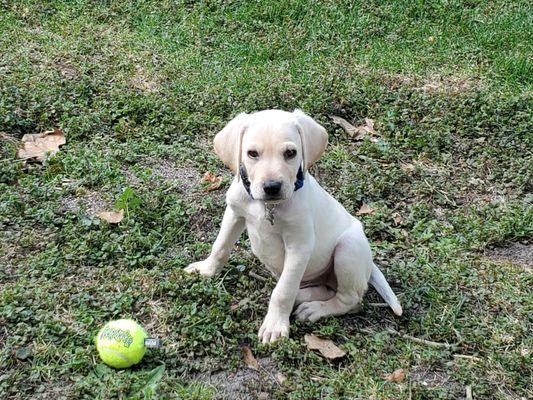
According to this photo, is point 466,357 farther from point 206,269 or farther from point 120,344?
point 120,344

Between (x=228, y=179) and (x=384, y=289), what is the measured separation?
170 centimetres

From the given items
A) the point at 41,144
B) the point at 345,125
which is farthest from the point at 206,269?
the point at 345,125

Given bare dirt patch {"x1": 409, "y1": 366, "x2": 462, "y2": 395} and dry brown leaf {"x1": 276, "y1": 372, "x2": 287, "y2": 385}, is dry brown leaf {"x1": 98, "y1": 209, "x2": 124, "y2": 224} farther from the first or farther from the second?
bare dirt patch {"x1": 409, "y1": 366, "x2": 462, "y2": 395}

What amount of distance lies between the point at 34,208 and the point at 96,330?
1.37 meters

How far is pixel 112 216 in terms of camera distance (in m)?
5.27

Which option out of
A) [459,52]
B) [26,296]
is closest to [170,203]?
[26,296]

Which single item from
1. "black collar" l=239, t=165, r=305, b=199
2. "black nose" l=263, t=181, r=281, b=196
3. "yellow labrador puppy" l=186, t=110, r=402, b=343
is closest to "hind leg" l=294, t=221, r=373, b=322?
"yellow labrador puppy" l=186, t=110, r=402, b=343

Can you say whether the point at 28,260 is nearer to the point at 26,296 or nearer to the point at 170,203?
the point at 26,296

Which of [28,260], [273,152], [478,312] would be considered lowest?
[478,312]

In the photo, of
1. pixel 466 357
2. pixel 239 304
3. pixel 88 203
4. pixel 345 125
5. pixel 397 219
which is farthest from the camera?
pixel 345 125

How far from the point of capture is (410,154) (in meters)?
6.57

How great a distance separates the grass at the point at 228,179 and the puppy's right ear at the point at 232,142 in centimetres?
89

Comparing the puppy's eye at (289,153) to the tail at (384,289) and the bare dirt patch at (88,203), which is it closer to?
the tail at (384,289)

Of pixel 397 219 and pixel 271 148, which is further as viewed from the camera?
pixel 397 219
